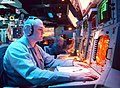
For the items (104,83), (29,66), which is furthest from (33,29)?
(104,83)

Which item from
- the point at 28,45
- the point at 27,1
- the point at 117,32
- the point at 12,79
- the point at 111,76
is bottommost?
the point at 12,79

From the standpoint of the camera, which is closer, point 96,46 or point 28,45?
point 28,45

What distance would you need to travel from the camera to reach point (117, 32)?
2.08 metres

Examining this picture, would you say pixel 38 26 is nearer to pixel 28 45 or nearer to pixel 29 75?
pixel 28 45

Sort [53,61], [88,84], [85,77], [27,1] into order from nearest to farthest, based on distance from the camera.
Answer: [88,84], [85,77], [53,61], [27,1]

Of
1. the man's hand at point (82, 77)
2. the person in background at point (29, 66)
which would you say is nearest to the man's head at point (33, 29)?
the person in background at point (29, 66)

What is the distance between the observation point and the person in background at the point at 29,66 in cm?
204

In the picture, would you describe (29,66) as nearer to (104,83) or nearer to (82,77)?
(82,77)

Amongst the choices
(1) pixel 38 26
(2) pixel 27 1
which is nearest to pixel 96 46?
(1) pixel 38 26

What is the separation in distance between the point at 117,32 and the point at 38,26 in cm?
75

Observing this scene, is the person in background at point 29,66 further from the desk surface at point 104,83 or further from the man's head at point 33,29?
the desk surface at point 104,83

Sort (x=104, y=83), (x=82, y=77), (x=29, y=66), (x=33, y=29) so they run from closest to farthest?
(x=104, y=83)
(x=82, y=77)
(x=29, y=66)
(x=33, y=29)

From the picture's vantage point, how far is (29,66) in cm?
211

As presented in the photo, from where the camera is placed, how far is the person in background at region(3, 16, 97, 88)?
2035 millimetres
